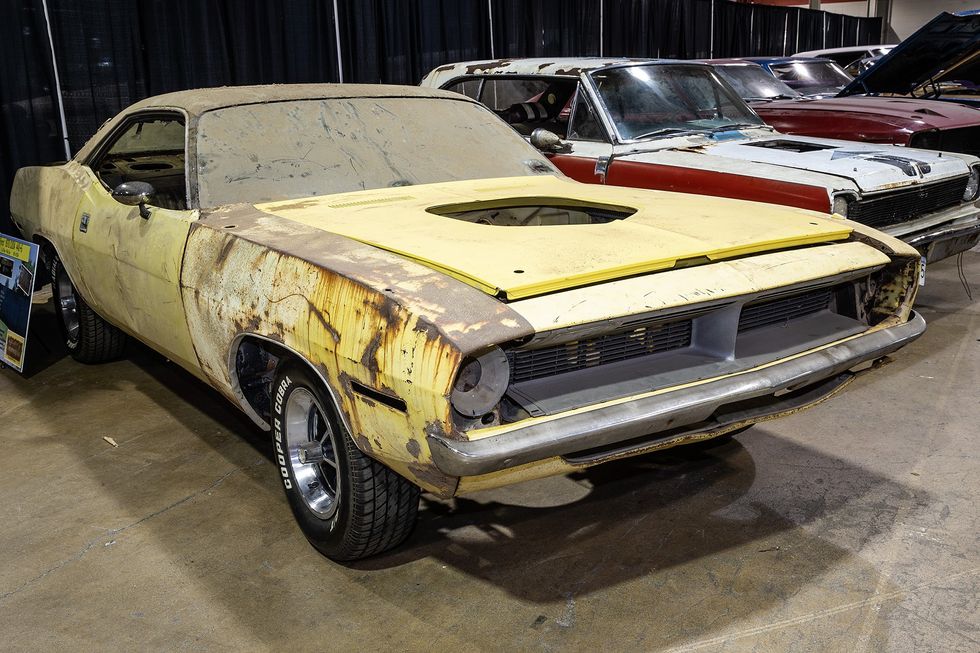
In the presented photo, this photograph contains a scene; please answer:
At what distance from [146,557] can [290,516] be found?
466 mm

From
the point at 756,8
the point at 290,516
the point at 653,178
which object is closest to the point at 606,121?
the point at 653,178

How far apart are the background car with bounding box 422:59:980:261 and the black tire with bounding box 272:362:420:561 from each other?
221cm

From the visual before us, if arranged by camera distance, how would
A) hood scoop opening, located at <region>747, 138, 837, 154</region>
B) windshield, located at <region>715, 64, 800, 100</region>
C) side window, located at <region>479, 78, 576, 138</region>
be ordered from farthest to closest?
windshield, located at <region>715, 64, 800, 100</region>
side window, located at <region>479, 78, 576, 138</region>
hood scoop opening, located at <region>747, 138, 837, 154</region>

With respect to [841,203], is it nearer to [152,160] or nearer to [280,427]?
[280,427]

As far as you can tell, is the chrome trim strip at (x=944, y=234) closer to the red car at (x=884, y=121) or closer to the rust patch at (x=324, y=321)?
the red car at (x=884, y=121)

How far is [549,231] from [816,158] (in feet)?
8.65

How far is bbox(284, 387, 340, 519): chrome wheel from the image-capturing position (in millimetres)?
2650

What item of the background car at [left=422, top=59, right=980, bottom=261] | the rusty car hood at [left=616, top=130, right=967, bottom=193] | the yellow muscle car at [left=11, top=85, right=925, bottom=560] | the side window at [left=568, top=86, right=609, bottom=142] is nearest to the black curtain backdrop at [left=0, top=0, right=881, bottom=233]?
the background car at [left=422, top=59, right=980, bottom=261]

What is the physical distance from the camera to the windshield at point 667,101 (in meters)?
5.20

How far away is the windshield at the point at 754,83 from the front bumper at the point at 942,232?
3053 millimetres

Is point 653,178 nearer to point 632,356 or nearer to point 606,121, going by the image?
point 606,121

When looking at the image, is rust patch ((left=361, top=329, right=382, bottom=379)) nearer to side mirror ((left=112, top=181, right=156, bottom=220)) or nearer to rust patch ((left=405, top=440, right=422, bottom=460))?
rust patch ((left=405, top=440, right=422, bottom=460))

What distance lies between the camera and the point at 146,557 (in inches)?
108

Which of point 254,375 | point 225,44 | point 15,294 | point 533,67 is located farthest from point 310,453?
point 225,44
